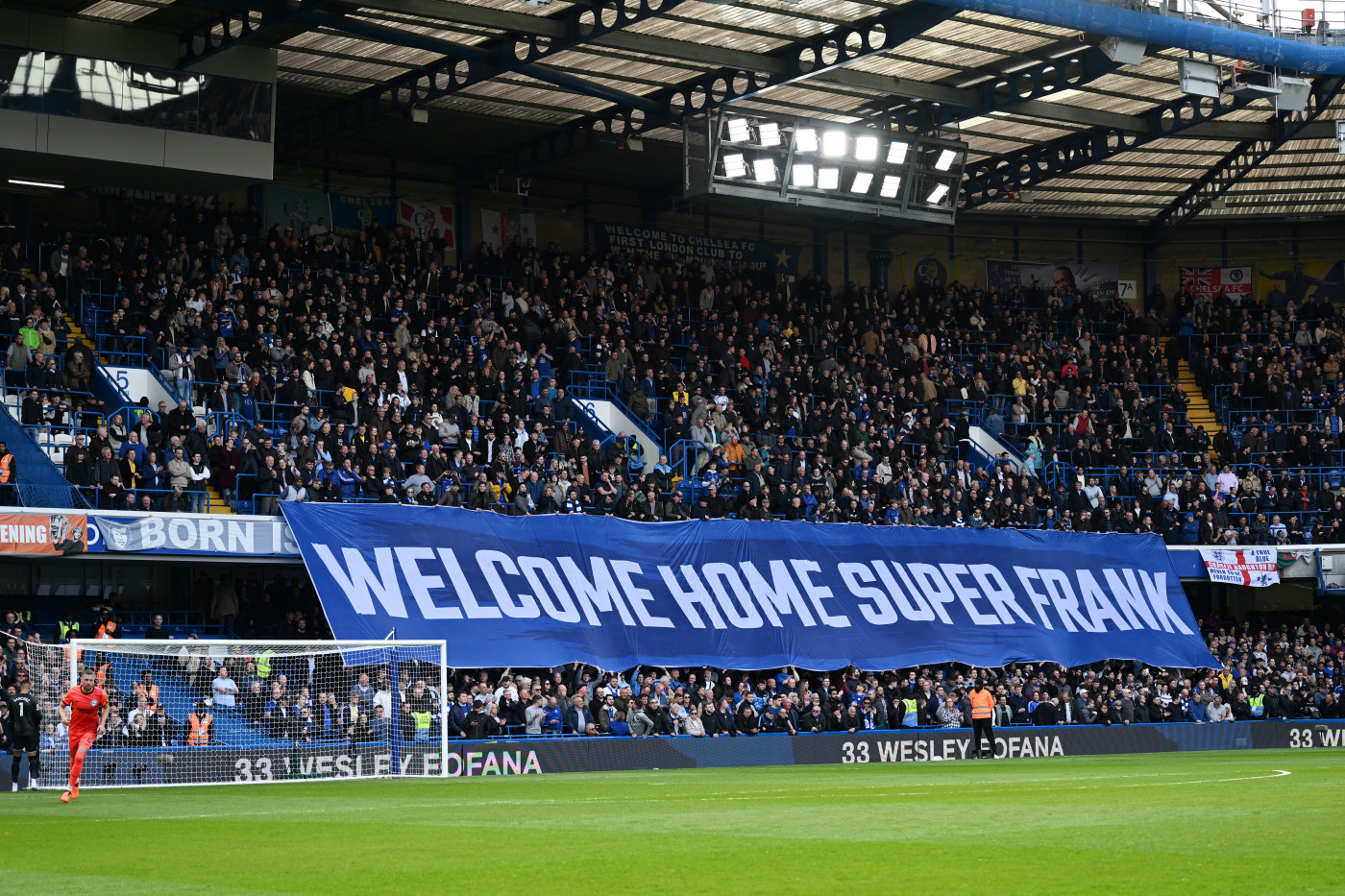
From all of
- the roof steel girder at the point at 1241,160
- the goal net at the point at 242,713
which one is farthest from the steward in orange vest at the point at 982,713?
the roof steel girder at the point at 1241,160

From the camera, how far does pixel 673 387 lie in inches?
1554

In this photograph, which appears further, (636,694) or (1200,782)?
(636,694)

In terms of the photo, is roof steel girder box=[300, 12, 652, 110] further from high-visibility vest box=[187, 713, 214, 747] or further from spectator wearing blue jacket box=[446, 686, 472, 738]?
high-visibility vest box=[187, 713, 214, 747]

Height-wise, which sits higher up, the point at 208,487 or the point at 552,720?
the point at 208,487

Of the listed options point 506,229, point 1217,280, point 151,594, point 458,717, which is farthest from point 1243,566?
point 151,594

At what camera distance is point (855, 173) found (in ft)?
123

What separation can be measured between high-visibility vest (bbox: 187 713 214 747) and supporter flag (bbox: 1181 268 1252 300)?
3847 cm

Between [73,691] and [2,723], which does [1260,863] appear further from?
[2,723]

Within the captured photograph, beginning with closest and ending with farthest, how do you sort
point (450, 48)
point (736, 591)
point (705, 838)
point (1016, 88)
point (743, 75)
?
point (705, 838), point (450, 48), point (736, 591), point (743, 75), point (1016, 88)

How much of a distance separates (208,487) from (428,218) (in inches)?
568

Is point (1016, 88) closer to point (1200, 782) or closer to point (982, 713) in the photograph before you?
point (982, 713)

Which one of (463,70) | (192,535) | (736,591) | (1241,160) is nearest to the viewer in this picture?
(192,535)

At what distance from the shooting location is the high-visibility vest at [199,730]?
80.6 ft

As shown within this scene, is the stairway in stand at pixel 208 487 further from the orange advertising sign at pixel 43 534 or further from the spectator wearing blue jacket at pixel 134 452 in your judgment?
the orange advertising sign at pixel 43 534
